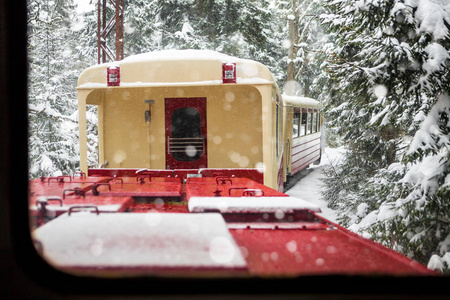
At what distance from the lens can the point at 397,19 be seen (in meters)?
4.63

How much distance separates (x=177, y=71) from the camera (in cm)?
625

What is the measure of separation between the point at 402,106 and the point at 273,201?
334 cm

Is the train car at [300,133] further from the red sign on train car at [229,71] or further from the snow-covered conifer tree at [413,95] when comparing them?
the snow-covered conifer tree at [413,95]

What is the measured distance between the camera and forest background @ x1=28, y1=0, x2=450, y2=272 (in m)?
4.56

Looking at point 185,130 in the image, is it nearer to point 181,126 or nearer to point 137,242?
point 181,126

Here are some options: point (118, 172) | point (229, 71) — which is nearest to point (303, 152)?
point (229, 71)

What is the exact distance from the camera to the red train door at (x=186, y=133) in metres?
7.90

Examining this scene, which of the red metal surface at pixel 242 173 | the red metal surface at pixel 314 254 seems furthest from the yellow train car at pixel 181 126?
the red metal surface at pixel 314 254

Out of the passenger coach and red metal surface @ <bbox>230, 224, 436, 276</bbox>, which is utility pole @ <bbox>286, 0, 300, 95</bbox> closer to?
the passenger coach

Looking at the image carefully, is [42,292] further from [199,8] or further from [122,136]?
[199,8]

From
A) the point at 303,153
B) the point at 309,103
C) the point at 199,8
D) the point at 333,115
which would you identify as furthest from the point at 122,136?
the point at 199,8

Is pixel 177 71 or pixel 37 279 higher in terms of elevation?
pixel 177 71

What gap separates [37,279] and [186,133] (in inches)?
261

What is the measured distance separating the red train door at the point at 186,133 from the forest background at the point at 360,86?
270 centimetres
